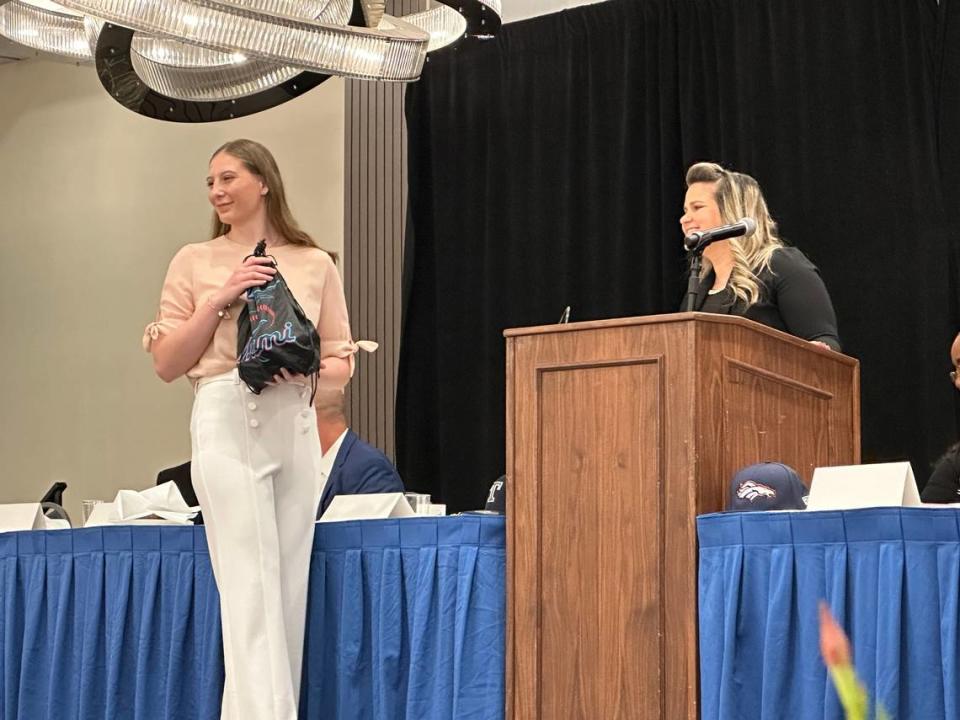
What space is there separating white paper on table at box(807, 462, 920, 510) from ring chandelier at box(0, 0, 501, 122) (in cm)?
172

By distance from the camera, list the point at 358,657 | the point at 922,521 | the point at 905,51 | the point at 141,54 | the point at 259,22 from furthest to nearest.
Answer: the point at 905,51 < the point at 141,54 < the point at 259,22 < the point at 358,657 < the point at 922,521

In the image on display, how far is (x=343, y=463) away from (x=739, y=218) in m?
1.31

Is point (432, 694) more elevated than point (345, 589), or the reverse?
point (345, 589)

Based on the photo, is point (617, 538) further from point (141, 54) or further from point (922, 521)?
point (141, 54)

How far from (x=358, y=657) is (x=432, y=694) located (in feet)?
0.72

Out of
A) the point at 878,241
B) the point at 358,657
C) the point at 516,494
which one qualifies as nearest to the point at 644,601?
the point at 516,494

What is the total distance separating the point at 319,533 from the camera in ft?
10.6

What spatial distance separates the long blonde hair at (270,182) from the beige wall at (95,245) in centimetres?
344

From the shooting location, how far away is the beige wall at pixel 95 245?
279 inches

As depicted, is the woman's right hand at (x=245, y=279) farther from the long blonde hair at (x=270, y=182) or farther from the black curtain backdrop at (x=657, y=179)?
the black curtain backdrop at (x=657, y=179)

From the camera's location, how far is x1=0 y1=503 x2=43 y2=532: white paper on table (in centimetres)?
381

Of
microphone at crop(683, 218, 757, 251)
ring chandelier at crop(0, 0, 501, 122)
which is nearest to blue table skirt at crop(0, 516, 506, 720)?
microphone at crop(683, 218, 757, 251)

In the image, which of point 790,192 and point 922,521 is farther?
point 790,192

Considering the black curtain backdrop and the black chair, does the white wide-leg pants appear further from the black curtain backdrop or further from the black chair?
the black curtain backdrop
